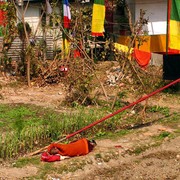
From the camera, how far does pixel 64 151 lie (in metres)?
6.48

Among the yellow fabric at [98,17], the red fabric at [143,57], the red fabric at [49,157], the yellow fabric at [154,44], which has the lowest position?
the red fabric at [49,157]

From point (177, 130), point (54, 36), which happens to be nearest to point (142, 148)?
point (177, 130)

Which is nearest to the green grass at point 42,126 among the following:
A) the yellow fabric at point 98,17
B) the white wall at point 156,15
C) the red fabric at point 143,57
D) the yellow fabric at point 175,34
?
the yellow fabric at point 175,34

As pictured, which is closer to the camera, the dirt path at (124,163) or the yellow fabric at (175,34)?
the dirt path at (124,163)

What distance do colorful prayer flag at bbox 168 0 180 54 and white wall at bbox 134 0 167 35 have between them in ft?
16.0

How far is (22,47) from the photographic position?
1496 centimetres

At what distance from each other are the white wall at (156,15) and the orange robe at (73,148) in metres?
10.0

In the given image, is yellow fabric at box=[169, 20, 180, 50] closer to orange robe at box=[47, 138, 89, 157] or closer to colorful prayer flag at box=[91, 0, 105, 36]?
colorful prayer flag at box=[91, 0, 105, 36]

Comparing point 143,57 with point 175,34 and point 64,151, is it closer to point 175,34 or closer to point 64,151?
point 175,34

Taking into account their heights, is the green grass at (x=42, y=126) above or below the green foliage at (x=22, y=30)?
below

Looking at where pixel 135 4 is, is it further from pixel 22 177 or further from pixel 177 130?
pixel 22 177

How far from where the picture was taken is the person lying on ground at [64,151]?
6393 mm

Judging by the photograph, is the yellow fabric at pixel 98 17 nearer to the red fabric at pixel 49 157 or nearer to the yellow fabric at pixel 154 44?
the yellow fabric at pixel 154 44

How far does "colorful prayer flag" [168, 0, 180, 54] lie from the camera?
433 inches
